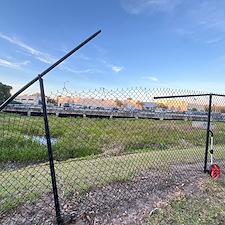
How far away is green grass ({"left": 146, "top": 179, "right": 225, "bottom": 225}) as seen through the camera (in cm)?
184

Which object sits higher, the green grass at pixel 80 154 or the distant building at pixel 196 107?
the distant building at pixel 196 107

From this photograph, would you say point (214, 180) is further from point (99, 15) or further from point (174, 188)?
point (99, 15)

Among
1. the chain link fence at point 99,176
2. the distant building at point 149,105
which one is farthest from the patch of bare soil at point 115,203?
the distant building at point 149,105

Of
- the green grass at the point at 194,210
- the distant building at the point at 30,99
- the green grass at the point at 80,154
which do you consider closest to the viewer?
the distant building at the point at 30,99

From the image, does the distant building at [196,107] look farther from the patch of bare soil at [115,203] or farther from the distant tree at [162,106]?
the patch of bare soil at [115,203]

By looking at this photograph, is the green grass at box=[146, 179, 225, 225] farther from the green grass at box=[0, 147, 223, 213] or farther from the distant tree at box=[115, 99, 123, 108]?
the distant tree at box=[115, 99, 123, 108]

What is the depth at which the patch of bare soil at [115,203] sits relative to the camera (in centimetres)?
186

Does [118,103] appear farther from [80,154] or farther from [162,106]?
[80,154]

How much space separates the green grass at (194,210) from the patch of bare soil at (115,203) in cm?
12

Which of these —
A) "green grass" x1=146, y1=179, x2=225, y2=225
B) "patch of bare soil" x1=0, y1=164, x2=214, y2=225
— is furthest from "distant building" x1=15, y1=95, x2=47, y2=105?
"green grass" x1=146, y1=179, x2=225, y2=225

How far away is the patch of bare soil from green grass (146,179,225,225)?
Answer: 0.12 m

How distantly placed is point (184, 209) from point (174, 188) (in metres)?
0.58

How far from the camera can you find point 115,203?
2176 mm

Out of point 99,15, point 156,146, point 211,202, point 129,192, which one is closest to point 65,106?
point 129,192
